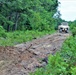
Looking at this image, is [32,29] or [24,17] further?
[32,29]

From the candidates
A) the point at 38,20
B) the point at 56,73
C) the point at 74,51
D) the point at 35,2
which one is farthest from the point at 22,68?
the point at 38,20

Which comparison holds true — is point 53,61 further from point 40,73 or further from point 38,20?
point 38,20

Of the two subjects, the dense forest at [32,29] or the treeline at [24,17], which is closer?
the dense forest at [32,29]

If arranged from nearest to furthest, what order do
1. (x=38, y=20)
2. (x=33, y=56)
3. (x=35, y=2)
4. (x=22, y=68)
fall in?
(x=22, y=68)
(x=33, y=56)
(x=35, y=2)
(x=38, y=20)

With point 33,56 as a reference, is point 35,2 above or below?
above

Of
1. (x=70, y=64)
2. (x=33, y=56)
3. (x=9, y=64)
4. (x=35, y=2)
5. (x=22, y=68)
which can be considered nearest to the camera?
(x=70, y=64)

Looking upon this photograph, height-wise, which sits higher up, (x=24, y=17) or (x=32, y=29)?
(x=24, y=17)

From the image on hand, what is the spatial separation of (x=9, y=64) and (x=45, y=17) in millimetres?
50198

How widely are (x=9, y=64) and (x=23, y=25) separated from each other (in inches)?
1683

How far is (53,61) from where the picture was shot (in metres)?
9.12

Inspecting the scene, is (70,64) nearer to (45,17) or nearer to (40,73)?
(40,73)

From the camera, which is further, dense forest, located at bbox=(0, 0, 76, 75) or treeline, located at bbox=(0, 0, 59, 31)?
treeline, located at bbox=(0, 0, 59, 31)

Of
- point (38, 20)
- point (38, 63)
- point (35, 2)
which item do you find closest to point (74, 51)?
point (38, 63)

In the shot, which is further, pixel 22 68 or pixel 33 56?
pixel 33 56
